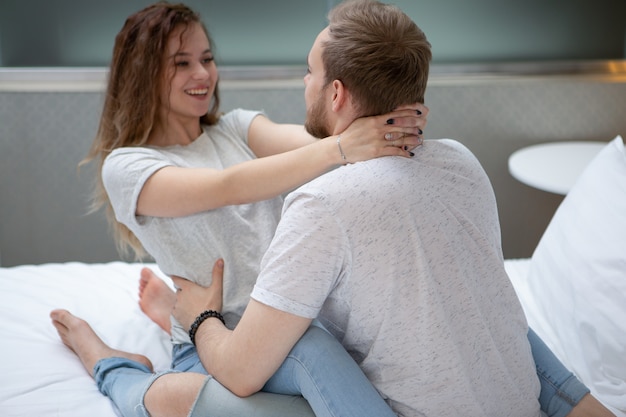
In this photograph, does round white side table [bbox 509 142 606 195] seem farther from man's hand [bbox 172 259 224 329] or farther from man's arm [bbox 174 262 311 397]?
man's arm [bbox 174 262 311 397]

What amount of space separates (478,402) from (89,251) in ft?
6.39

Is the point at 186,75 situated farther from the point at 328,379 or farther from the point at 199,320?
the point at 328,379

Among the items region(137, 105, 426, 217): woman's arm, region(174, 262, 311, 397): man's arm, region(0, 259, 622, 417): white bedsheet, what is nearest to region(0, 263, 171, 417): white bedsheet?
region(0, 259, 622, 417): white bedsheet

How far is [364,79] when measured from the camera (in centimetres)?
120

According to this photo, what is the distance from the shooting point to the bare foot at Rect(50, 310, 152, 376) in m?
1.61

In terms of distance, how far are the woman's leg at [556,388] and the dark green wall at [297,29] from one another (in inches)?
64.6

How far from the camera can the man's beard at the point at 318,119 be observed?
1289 millimetres

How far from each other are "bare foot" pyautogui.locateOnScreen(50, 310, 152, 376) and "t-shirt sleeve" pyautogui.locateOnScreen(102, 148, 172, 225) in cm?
27

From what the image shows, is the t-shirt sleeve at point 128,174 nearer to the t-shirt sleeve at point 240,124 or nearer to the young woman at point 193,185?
the young woman at point 193,185

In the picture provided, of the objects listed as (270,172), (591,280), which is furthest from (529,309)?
(270,172)

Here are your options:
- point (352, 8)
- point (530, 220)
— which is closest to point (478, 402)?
point (352, 8)

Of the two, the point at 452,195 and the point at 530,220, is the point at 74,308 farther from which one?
the point at 530,220

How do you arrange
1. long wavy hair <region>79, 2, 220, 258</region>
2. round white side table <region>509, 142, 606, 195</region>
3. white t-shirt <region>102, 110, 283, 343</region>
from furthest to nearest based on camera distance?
round white side table <region>509, 142, 606, 195</region> → long wavy hair <region>79, 2, 220, 258</region> → white t-shirt <region>102, 110, 283, 343</region>

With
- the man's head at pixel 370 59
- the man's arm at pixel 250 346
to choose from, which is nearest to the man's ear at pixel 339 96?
the man's head at pixel 370 59
